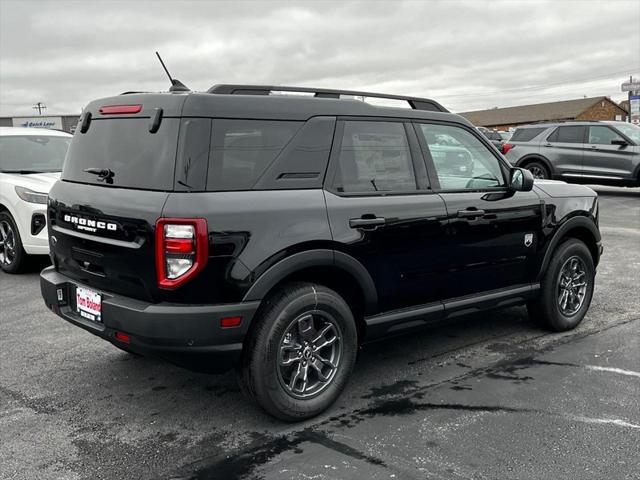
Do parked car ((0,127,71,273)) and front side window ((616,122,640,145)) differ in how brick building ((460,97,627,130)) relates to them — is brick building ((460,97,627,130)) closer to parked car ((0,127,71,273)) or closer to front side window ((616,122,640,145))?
front side window ((616,122,640,145))

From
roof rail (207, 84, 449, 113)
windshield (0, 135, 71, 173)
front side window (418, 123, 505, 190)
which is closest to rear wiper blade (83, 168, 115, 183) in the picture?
roof rail (207, 84, 449, 113)

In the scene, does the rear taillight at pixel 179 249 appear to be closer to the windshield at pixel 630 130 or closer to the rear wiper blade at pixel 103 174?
the rear wiper blade at pixel 103 174

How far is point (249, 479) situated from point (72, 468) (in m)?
0.88

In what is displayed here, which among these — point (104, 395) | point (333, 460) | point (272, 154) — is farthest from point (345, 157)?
point (104, 395)

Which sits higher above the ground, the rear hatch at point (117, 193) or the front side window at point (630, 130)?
the front side window at point (630, 130)

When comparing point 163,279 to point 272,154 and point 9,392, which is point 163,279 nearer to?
point 272,154

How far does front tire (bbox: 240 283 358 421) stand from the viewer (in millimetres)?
3373

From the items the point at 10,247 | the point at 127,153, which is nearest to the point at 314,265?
the point at 127,153

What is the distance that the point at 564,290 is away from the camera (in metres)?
5.20

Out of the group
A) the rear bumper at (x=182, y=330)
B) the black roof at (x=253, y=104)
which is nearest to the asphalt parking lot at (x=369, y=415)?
the rear bumper at (x=182, y=330)

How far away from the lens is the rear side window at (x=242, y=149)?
3291 mm

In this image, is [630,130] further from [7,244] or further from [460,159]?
[7,244]

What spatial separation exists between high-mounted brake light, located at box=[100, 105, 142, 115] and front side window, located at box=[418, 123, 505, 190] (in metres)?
1.83

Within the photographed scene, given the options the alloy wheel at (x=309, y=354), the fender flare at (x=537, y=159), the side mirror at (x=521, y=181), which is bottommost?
the alloy wheel at (x=309, y=354)
